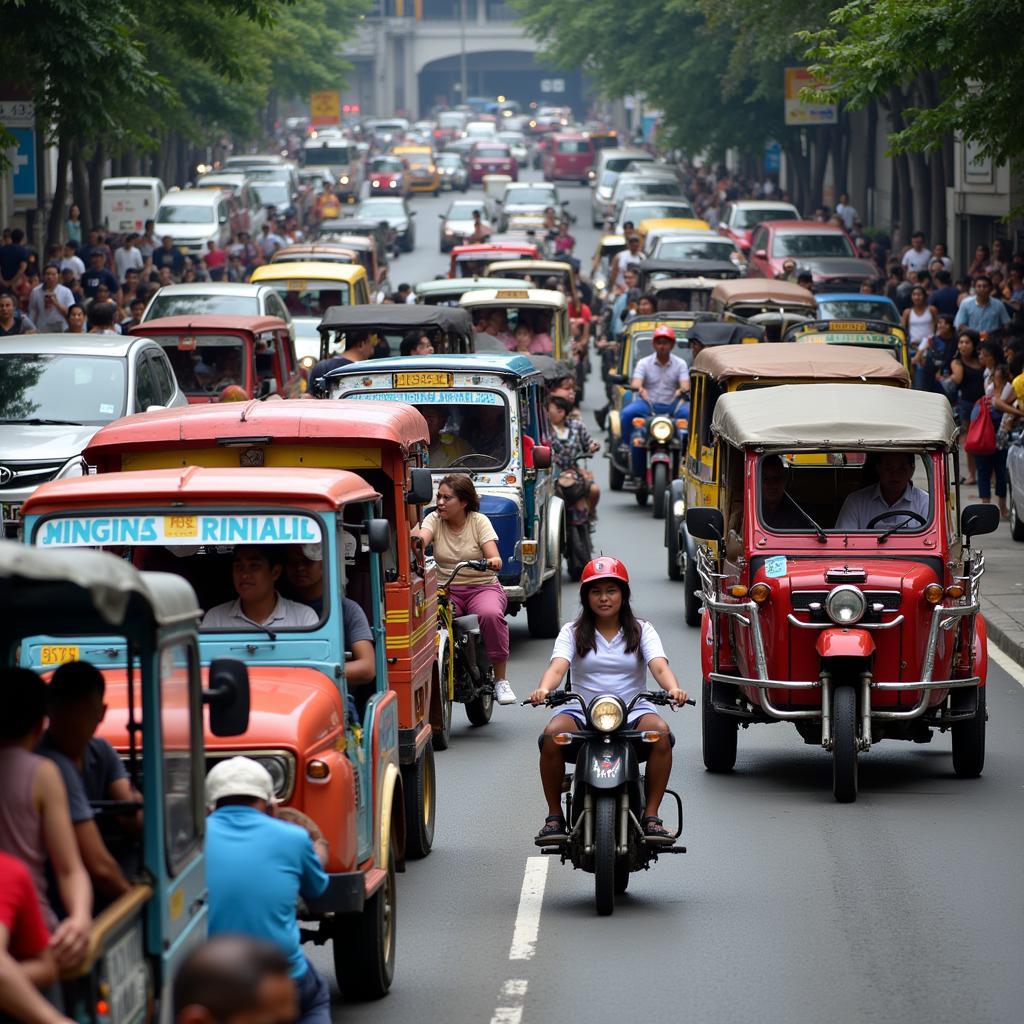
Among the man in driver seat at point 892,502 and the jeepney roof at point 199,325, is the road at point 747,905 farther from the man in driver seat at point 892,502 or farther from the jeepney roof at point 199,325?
the jeepney roof at point 199,325

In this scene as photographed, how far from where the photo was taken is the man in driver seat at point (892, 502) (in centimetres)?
1230

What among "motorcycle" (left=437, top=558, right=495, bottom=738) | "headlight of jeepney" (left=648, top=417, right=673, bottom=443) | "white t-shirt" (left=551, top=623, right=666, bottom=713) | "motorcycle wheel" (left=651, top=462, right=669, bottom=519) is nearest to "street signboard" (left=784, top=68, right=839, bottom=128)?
"motorcycle wheel" (left=651, top=462, right=669, bottom=519)

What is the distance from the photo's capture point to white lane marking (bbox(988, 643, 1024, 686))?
629 inches

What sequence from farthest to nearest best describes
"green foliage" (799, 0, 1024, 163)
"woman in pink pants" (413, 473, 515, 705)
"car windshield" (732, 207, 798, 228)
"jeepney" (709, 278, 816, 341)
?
"car windshield" (732, 207, 798, 228), "jeepney" (709, 278, 816, 341), "green foliage" (799, 0, 1024, 163), "woman in pink pants" (413, 473, 515, 705)

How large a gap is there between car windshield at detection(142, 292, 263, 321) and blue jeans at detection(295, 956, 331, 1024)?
20028 millimetres

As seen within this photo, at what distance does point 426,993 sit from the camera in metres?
8.45

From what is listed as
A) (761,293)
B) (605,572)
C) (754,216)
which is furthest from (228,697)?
(754,216)

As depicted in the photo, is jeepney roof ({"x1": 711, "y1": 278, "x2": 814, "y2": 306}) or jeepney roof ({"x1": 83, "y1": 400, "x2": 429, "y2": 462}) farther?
jeepney roof ({"x1": 711, "y1": 278, "x2": 814, "y2": 306})

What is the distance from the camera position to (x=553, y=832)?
31.6ft

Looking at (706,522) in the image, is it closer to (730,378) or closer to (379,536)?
(730,378)

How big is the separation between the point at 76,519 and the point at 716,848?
159 inches

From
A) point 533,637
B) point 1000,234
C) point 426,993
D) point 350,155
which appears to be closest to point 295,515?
point 426,993

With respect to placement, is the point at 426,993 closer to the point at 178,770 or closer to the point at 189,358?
the point at 178,770

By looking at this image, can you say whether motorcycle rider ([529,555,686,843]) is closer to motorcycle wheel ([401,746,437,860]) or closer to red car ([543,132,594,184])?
motorcycle wheel ([401,746,437,860])
